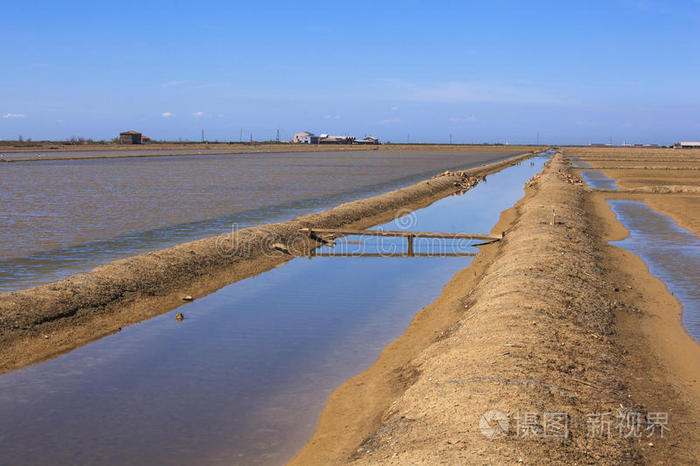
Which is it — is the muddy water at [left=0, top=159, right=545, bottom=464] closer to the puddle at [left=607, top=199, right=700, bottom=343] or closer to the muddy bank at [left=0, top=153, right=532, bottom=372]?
the muddy bank at [left=0, top=153, right=532, bottom=372]

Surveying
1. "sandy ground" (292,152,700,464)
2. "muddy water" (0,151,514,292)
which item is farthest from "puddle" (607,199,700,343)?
"muddy water" (0,151,514,292)

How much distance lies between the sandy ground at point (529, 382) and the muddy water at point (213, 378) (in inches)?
21.0

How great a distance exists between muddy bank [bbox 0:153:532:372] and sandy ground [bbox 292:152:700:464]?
14.9 ft

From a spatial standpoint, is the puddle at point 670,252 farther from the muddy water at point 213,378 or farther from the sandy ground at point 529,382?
the muddy water at point 213,378

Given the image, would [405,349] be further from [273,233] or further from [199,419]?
[273,233]

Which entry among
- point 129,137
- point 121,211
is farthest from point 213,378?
point 129,137

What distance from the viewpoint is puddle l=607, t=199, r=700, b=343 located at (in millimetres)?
11609

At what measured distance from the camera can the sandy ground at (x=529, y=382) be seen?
5348mm

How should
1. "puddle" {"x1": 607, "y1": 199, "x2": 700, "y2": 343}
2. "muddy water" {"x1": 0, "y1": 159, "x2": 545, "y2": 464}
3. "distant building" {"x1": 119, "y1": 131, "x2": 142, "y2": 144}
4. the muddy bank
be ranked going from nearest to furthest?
"muddy water" {"x1": 0, "y1": 159, "x2": 545, "y2": 464} → the muddy bank → "puddle" {"x1": 607, "y1": 199, "x2": 700, "y2": 343} → "distant building" {"x1": 119, "y1": 131, "x2": 142, "y2": 144}

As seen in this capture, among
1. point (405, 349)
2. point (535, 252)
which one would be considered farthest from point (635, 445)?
point (535, 252)

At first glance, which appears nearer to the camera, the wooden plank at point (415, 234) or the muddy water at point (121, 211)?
the muddy water at point (121, 211)

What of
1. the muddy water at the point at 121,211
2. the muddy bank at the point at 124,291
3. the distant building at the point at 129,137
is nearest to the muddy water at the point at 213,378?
the muddy bank at the point at 124,291

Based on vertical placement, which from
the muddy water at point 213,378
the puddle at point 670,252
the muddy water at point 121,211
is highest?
the muddy water at point 121,211

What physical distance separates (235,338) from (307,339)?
112cm
